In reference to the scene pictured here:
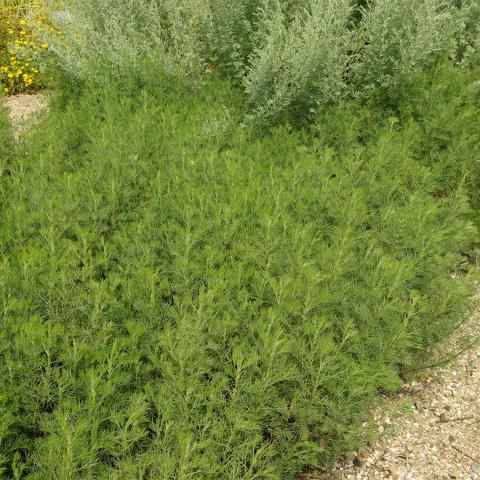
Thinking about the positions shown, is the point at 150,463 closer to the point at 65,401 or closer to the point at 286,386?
the point at 65,401

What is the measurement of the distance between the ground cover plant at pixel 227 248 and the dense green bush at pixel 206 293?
2 centimetres

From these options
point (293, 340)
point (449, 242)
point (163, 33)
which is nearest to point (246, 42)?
point (163, 33)

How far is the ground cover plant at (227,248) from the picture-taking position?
99.7 inches

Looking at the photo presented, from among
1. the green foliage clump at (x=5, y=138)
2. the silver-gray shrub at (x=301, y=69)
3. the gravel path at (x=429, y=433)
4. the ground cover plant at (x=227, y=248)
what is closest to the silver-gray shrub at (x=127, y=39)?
the ground cover plant at (x=227, y=248)

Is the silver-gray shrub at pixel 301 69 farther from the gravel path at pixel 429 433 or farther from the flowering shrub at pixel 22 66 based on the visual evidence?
the flowering shrub at pixel 22 66

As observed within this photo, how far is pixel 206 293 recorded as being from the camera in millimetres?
2977

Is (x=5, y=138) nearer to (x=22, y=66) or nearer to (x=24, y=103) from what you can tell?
(x=24, y=103)

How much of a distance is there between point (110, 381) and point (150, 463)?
1.32 ft

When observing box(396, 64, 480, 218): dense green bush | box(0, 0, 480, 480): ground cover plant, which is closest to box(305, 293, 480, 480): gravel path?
box(0, 0, 480, 480): ground cover plant

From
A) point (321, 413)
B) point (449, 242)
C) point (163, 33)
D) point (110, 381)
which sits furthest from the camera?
point (163, 33)

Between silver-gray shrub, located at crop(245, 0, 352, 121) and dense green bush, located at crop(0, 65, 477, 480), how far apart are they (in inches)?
20.8

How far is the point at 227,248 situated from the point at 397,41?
334cm

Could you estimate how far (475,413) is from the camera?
353 cm

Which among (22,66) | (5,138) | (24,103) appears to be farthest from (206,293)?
(22,66)
